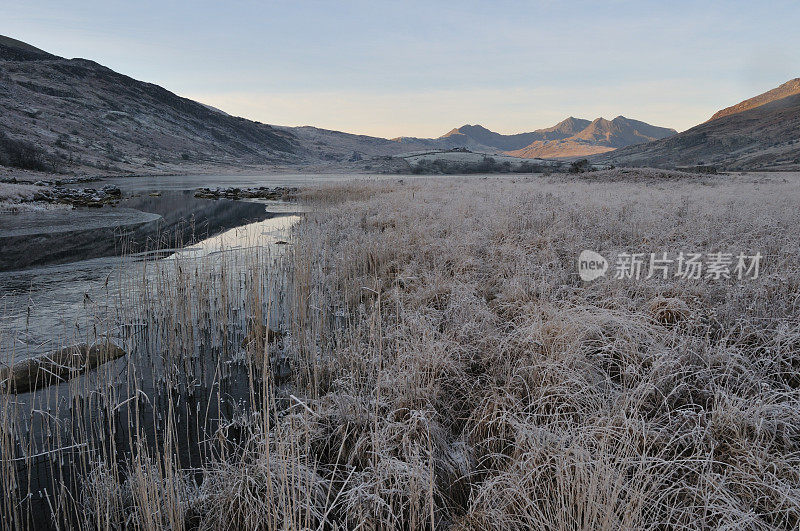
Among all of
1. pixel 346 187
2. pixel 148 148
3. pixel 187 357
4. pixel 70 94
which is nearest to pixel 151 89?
pixel 70 94

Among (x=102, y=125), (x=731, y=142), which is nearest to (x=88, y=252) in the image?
(x=102, y=125)

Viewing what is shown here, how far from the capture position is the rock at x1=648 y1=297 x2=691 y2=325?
4.55 m

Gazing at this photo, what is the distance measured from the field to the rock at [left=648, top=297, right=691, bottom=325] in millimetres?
43

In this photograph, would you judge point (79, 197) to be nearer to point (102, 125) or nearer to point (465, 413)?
point (465, 413)

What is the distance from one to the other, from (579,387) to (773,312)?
2.64 m

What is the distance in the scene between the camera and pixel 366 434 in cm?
327

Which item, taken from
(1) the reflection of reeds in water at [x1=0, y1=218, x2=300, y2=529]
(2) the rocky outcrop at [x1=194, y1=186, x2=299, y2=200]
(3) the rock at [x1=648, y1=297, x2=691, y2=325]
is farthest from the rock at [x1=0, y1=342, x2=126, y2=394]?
(2) the rocky outcrop at [x1=194, y1=186, x2=299, y2=200]

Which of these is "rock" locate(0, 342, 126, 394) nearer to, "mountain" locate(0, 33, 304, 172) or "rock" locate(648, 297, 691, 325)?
"rock" locate(648, 297, 691, 325)

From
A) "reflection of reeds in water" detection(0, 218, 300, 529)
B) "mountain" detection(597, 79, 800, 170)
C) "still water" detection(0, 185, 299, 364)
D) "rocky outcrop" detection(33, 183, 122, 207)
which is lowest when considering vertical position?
"reflection of reeds in water" detection(0, 218, 300, 529)

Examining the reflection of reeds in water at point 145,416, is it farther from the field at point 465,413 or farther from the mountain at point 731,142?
the mountain at point 731,142

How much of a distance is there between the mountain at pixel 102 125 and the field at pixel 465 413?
48315 mm

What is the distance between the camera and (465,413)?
3.69 m

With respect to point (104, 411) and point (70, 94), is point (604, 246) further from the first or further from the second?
point (70, 94)

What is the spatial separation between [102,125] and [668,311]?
106977 mm
